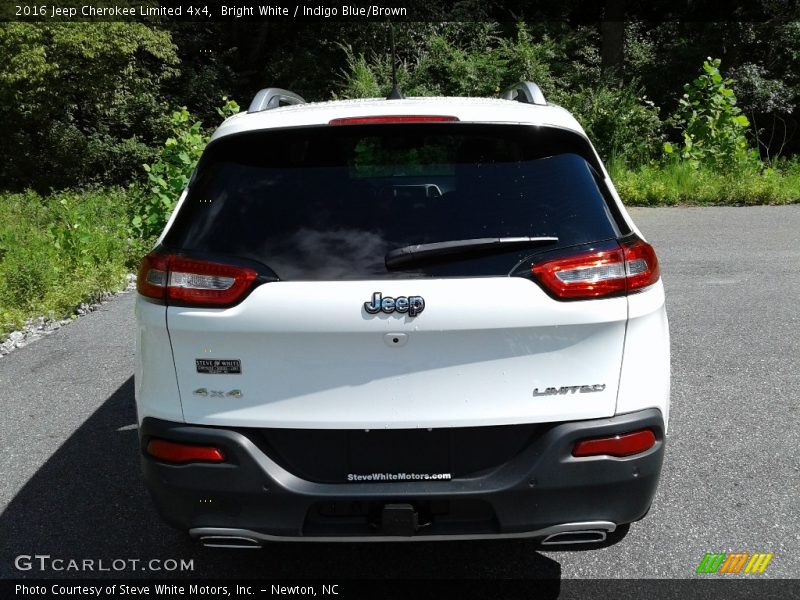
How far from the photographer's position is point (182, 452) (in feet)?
8.35

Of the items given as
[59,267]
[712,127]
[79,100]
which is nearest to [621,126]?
[712,127]

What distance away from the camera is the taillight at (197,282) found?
2465 millimetres

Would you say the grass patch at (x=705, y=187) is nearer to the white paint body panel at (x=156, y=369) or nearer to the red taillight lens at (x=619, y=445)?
the red taillight lens at (x=619, y=445)

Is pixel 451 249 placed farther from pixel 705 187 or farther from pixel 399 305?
pixel 705 187

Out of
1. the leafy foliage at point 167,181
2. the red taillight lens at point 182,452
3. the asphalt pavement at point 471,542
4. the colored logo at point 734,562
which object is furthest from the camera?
the leafy foliage at point 167,181

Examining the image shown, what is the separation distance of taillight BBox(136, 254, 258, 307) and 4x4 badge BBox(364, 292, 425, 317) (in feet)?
1.21

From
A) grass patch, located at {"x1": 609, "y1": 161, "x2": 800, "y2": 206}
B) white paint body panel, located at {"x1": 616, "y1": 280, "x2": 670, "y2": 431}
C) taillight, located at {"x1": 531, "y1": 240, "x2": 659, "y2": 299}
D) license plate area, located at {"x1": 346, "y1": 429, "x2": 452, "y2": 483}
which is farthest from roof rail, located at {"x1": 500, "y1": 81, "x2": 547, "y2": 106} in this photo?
grass patch, located at {"x1": 609, "y1": 161, "x2": 800, "y2": 206}

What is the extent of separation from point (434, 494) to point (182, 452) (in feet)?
2.57

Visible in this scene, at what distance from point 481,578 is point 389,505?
84cm

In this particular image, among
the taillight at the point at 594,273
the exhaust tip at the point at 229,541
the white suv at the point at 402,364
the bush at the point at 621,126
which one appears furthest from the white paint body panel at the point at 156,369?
the bush at the point at 621,126

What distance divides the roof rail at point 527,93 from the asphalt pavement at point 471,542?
1.78 meters

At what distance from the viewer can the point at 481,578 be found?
122 inches

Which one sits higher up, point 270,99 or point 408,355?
point 270,99

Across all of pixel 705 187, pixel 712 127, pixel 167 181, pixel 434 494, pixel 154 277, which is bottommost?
pixel 705 187
